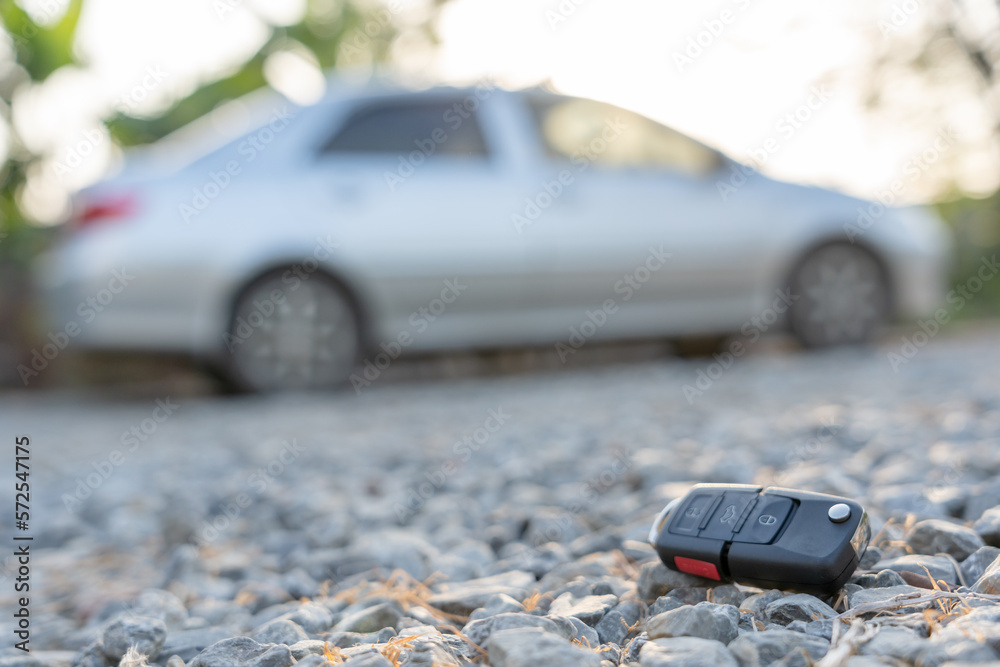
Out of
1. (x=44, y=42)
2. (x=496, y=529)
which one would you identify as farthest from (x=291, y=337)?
(x=44, y=42)

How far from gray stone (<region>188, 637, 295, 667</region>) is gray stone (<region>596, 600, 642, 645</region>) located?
40cm

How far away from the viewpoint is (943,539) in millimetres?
1193

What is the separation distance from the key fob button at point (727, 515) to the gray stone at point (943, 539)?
294 millimetres

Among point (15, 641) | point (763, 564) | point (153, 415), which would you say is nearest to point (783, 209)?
point (153, 415)

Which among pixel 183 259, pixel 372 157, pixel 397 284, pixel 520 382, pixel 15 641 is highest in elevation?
pixel 372 157

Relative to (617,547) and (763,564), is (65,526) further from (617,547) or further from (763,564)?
(763,564)

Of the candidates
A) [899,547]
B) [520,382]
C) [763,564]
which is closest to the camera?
[763,564]

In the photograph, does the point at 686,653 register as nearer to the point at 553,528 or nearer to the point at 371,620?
the point at 371,620

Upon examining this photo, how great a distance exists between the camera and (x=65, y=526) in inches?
75.7

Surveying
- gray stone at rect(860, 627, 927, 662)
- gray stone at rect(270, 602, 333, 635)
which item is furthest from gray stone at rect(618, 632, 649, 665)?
gray stone at rect(270, 602, 333, 635)

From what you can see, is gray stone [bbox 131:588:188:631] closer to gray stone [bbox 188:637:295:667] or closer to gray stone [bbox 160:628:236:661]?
gray stone [bbox 160:628:236:661]

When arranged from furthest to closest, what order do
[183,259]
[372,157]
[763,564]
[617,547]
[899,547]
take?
1. [372,157]
2. [183,259]
3. [617,547]
4. [899,547]
5. [763,564]

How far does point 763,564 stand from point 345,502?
3.85ft

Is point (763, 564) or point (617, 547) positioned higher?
point (763, 564)
